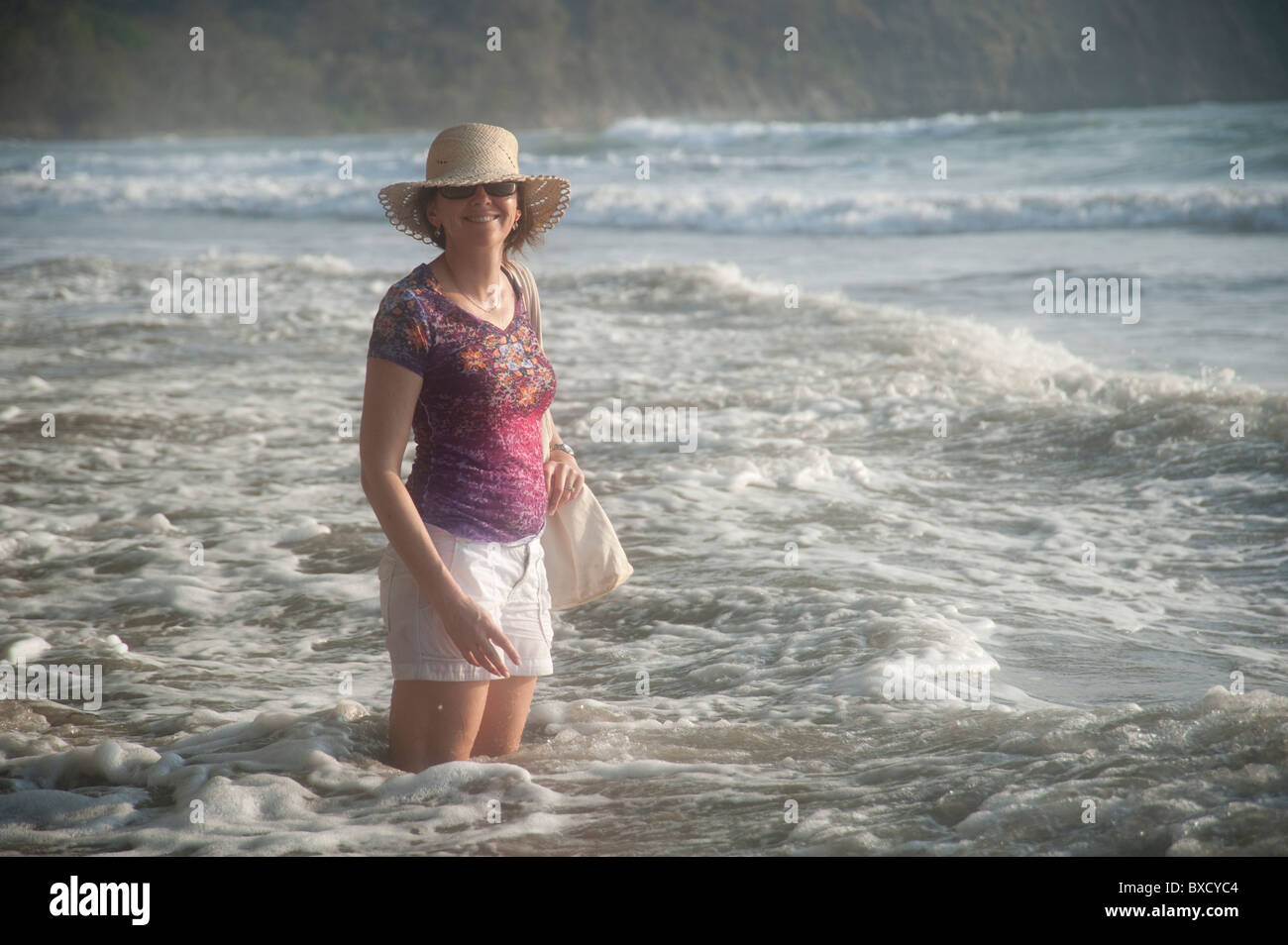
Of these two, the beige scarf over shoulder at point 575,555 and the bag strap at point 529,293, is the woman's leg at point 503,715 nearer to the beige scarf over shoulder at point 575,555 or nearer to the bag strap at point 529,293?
the beige scarf over shoulder at point 575,555

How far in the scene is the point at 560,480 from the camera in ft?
11.0

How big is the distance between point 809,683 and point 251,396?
609cm

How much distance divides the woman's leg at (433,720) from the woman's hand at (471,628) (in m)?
0.24

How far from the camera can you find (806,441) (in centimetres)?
755

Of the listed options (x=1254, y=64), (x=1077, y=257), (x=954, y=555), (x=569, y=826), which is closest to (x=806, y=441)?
(x=954, y=555)

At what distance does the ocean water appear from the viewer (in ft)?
10.3

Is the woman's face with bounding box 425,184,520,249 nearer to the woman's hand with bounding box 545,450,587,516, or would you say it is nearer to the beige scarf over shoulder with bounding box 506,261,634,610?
the beige scarf over shoulder with bounding box 506,261,634,610

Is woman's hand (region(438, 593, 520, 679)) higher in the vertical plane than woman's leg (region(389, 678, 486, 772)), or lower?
higher

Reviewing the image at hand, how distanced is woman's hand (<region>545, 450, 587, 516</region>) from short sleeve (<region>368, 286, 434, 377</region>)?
0.61 metres

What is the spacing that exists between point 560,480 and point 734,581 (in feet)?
6.54

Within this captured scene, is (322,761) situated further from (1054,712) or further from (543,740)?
(1054,712)

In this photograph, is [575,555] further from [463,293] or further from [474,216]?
[474,216]

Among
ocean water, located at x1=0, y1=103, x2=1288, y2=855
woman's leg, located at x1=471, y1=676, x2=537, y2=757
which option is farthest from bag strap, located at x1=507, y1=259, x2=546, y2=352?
ocean water, located at x1=0, y1=103, x2=1288, y2=855

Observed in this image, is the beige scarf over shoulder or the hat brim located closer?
the hat brim
